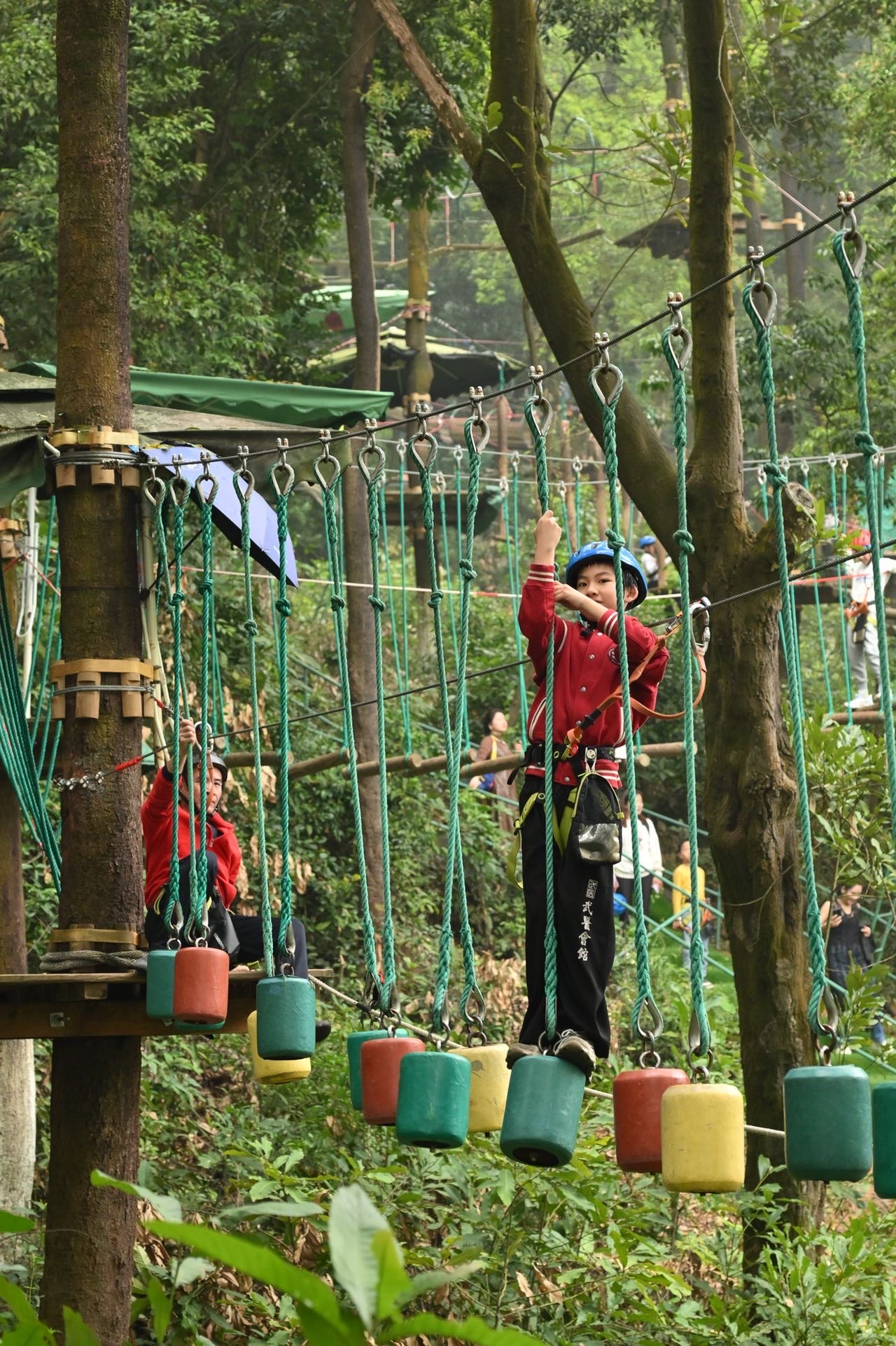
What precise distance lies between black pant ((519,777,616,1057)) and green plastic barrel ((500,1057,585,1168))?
388 millimetres

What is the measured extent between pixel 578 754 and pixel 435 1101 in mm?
858

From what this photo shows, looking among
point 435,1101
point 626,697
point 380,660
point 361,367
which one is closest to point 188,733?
point 380,660

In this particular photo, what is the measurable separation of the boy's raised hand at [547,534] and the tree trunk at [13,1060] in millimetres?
2494

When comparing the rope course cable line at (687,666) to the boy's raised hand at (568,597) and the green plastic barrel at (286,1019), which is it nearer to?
the boy's raised hand at (568,597)

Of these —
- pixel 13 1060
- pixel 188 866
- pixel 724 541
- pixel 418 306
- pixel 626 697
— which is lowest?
pixel 13 1060

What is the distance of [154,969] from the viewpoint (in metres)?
3.66

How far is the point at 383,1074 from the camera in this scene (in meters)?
3.07

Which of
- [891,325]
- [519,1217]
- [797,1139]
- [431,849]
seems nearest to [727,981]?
[431,849]

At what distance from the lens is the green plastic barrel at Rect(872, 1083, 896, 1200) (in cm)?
216

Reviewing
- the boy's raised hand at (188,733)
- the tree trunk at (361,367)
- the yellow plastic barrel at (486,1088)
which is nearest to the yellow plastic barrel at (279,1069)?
the boy's raised hand at (188,733)

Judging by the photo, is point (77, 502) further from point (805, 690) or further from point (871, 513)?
point (805, 690)

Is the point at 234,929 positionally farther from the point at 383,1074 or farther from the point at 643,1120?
the point at 643,1120

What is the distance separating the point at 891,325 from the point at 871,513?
1051cm

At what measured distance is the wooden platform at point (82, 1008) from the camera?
12.8 feet
